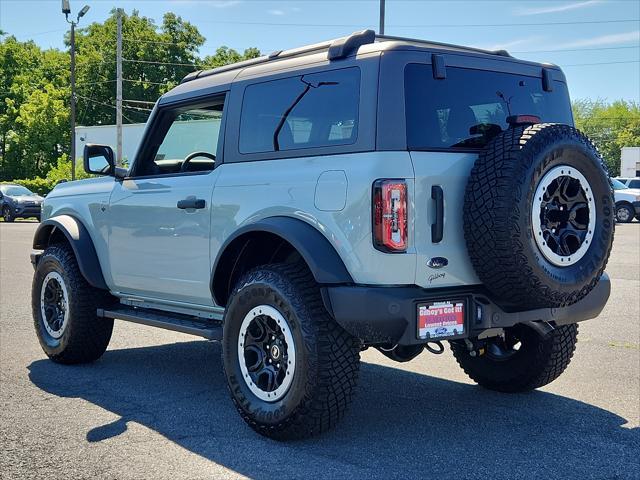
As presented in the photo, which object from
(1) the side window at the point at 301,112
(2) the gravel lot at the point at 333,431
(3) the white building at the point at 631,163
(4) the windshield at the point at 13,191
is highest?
(3) the white building at the point at 631,163

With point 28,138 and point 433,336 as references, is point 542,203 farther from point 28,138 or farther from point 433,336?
point 28,138

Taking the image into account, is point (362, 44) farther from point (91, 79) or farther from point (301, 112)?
point (91, 79)

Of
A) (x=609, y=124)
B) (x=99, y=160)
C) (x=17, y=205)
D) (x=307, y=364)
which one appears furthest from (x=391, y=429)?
(x=609, y=124)

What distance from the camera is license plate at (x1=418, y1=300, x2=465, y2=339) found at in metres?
3.98

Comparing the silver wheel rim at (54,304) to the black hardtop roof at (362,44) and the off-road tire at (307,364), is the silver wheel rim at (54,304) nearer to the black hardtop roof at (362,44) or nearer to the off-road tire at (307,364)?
the off-road tire at (307,364)

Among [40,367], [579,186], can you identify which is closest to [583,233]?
→ [579,186]

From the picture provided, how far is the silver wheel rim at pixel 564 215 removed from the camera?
4.08 meters

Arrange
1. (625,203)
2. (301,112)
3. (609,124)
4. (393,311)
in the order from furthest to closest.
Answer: (609,124) < (625,203) < (301,112) < (393,311)

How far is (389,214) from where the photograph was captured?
3.99 meters

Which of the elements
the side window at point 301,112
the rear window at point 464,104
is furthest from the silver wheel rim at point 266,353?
the rear window at point 464,104

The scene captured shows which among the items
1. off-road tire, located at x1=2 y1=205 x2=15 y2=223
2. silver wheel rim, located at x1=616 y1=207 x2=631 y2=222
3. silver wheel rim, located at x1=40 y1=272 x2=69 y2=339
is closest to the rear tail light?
silver wheel rim, located at x1=40 y1=272 x2=69 y2=339

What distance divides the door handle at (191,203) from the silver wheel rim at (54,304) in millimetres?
1682

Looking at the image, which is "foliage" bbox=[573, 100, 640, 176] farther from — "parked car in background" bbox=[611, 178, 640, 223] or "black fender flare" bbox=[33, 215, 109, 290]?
"black fender flare" bbox=[33, 215, 109, 290]

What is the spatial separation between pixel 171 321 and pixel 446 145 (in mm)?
2271
